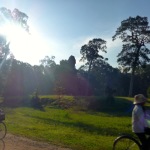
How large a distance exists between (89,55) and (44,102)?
4337cm

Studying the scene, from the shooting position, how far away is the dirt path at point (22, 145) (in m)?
13.3

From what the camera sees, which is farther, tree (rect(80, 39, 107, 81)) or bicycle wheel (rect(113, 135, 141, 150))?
tree (rect(80, 39, 107, 81))

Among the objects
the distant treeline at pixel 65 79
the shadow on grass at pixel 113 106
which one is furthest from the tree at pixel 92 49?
the shadow on grass at pixel 113 106

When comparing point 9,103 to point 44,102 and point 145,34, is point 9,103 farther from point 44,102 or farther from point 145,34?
point 145,34

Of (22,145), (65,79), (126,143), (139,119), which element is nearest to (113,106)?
(65,79)

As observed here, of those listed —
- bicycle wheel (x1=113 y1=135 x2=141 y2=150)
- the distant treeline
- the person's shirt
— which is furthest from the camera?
the distant treeline

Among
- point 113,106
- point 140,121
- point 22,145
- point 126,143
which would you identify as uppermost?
point 113,106

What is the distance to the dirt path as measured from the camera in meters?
13.3

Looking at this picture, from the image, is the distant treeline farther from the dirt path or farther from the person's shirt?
the person's shirt

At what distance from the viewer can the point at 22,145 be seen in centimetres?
1394

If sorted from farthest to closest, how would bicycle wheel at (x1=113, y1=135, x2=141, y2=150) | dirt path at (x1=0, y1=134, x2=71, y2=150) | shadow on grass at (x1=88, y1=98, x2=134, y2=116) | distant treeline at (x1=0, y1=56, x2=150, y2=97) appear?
distant treeline at (x1=0, y1=56, x2=150, y2=97) → shadow on grass at (x1=88, y1=98, x2=134, y2=116) → dirt path at (x1=0, y1=134, x2=71, y2=150) → bicycle wheel at (x1=113, y1=135, x2=141, y2=150)

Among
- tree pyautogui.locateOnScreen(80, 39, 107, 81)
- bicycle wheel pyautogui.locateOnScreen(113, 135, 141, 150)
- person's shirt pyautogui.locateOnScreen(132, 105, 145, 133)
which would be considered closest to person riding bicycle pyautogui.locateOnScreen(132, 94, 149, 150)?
person's shirt pyautogui.locateOnScreen(132, 105, 145, 133)

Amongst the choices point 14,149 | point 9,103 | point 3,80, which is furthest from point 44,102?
point 14,149

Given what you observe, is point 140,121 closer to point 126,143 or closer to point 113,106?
point 126,143
